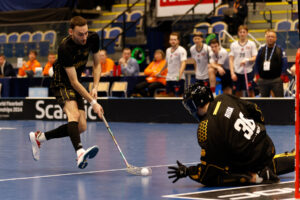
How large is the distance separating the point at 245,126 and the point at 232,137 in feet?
0.54

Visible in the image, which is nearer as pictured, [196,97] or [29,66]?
[196,97]

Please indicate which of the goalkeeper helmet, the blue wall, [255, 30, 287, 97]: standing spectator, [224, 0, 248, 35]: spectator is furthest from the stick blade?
the blue wall

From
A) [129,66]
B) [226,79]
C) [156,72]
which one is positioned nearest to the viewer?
[226,79]

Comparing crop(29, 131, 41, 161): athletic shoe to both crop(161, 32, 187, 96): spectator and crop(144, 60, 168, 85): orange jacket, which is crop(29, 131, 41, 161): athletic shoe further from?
crop(144, 60, 168, 85): orange jacket

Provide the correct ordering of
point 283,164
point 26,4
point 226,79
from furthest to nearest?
point 26,4 < point 226,79 < point 283,164

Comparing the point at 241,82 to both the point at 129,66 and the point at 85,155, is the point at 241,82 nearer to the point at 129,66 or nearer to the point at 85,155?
the point at 129,66

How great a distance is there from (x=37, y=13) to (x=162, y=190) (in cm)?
2163

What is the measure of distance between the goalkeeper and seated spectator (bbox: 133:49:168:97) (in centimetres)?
1026

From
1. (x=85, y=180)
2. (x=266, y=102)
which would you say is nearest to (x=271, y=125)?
(x=266, y=102)

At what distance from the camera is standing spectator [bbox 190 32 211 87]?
49.4 feet

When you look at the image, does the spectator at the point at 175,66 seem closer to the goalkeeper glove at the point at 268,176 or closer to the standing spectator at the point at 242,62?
the standing spectator at the point at 242,62

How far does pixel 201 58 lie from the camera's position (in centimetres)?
1520

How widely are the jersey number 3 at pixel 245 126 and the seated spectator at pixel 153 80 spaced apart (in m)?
10.4

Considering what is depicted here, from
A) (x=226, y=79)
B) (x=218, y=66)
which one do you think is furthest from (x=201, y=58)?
(x=226, y=79)
